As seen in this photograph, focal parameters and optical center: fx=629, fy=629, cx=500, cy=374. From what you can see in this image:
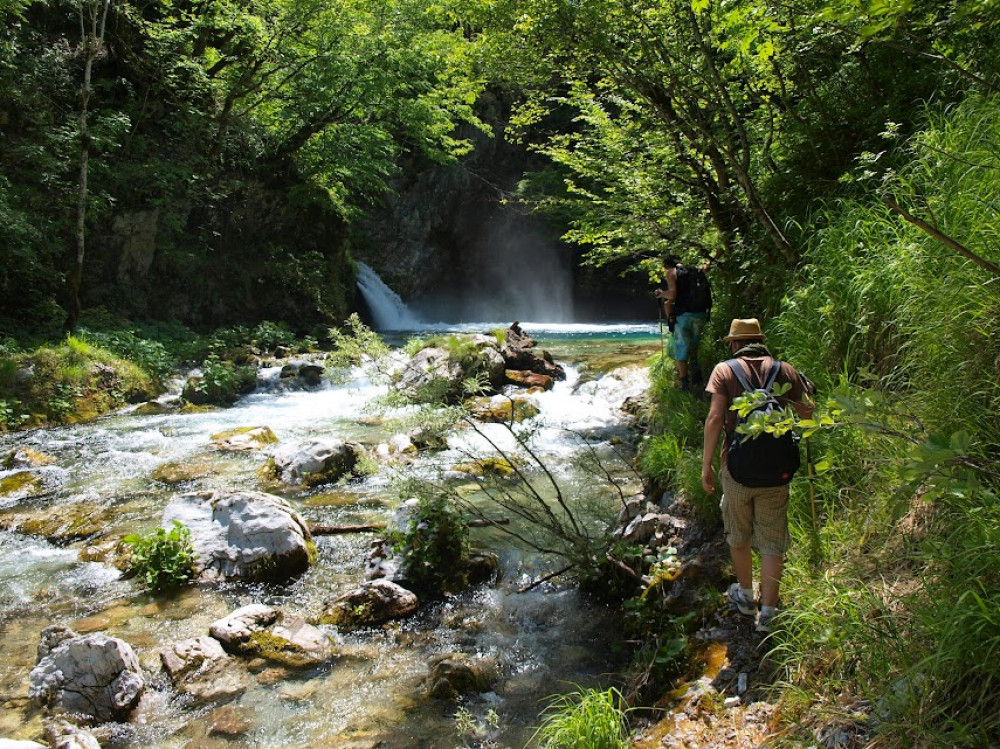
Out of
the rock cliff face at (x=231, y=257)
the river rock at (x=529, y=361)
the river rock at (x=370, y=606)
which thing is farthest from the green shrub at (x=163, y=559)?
the rock cliff face at (x=231, y=257)

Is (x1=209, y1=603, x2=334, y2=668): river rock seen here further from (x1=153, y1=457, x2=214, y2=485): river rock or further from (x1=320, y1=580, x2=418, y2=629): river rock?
(x1=153, y1=457, x2=214, y2=485): river rock

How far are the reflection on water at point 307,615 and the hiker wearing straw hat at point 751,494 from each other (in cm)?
122

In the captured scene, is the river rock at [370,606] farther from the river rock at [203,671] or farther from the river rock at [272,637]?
the river rock at [203,671]

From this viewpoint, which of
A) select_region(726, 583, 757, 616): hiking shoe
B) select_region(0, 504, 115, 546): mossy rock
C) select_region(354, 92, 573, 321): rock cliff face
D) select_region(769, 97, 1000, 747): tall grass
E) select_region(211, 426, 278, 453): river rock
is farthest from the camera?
select_region(354, 92, 573, 321): rock cliff face

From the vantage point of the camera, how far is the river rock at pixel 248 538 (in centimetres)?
550

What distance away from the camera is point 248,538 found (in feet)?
18.5

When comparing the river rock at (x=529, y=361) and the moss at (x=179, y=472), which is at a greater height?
the river rock at (x=529, y=361)

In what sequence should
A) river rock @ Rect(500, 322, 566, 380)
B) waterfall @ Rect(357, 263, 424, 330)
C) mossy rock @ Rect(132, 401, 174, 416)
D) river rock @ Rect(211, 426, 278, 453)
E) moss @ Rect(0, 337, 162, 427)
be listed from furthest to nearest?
waterfall @ Rect(357, 263, 424, 330) → river rock @ Rect(500, 322, 566, 380) → mossy rock @ Rect(132, 401, 174, 416) → moss @ Rect(0, 337, 162, 427) → river rock @ Rect(211, 426, 278, 453)

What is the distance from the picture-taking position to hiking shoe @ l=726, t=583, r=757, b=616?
11.8 feet

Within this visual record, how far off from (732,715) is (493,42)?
19.3 ft

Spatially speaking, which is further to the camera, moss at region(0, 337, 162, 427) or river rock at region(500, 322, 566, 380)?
river rock at region(500, 322, 566, 380)

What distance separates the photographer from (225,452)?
9.25 meters

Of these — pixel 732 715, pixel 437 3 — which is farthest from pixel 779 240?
pixel 437 3

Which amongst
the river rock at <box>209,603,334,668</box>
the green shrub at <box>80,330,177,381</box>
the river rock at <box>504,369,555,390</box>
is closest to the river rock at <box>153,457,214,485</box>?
the river rock at <box>209,603,334,668</box>
